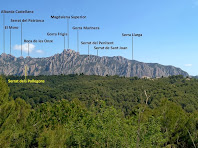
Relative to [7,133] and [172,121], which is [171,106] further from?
[7,133]

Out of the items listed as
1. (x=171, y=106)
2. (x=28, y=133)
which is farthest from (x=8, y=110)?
(x=171, y=106)

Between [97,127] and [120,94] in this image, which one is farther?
[120,94]

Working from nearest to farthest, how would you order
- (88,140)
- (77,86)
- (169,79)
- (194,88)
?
(88,140) < (194,88) < (77,86) < (169,79)

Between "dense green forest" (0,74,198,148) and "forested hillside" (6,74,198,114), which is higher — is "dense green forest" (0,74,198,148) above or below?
above

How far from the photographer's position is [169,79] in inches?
7116

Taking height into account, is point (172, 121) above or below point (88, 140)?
below

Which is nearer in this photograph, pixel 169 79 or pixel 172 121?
pixel 172 121

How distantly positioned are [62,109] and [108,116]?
1967 centimetres

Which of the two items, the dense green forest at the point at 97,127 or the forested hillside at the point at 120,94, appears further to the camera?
the forested hillside at the point at 120,94

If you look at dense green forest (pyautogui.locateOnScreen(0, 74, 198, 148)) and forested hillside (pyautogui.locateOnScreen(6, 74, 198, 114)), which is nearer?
dense green forest (pyautogui.locateOnScreen(0, 74, 198, 148))

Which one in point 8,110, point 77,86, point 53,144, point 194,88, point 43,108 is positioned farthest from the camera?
point 77,86

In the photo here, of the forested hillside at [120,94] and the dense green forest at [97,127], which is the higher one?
the dense green forest at [97,127]

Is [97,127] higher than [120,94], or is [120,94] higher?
[97,127]

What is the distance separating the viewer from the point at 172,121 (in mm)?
22578
